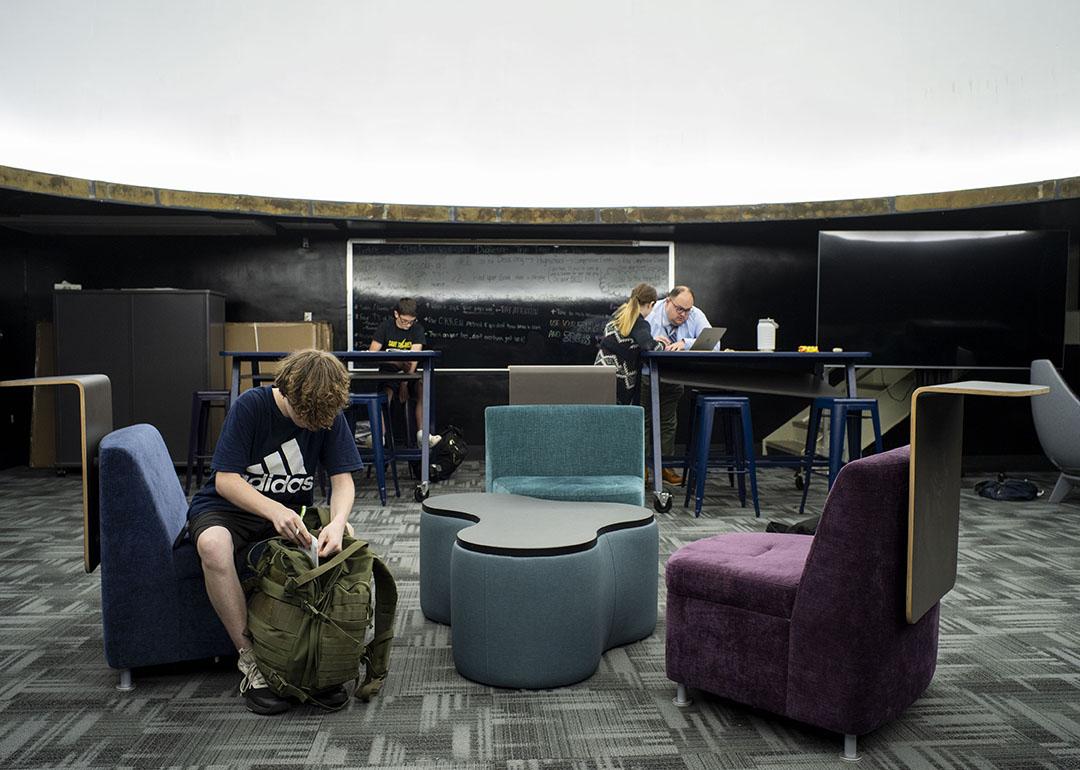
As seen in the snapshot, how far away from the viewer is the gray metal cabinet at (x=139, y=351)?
6516 millimetres

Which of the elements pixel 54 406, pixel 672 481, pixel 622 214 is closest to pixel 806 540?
pixel 672 481

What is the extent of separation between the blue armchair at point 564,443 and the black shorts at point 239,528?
136 centimetres

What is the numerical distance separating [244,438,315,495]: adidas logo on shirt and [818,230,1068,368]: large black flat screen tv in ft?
17.5

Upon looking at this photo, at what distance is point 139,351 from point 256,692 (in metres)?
5.19

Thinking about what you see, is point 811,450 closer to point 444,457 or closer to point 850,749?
point 444,457

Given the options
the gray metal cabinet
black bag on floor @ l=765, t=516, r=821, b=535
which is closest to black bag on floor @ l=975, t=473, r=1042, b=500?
black bag on floor @ l=765, t=516, r=821, b=535

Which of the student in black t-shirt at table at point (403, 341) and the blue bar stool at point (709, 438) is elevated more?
the student in black t-shirt at table at point (403, 341)

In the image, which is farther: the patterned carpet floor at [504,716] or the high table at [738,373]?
the high table at [738,373]

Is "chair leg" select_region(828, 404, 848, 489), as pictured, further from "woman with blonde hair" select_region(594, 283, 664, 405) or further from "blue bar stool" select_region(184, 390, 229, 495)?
"blue bar stool" select_region(184, 390, 229, 495)

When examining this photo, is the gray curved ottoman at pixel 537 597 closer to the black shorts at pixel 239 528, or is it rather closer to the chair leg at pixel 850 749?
the black shorts at pixel 239 528

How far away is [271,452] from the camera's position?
238 cm

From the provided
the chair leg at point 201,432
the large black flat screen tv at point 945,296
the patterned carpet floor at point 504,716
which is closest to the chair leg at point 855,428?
the large black flat screen tv at point 945,296

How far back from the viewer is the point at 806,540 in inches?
95.5

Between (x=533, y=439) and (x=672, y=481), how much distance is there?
2.85 m
